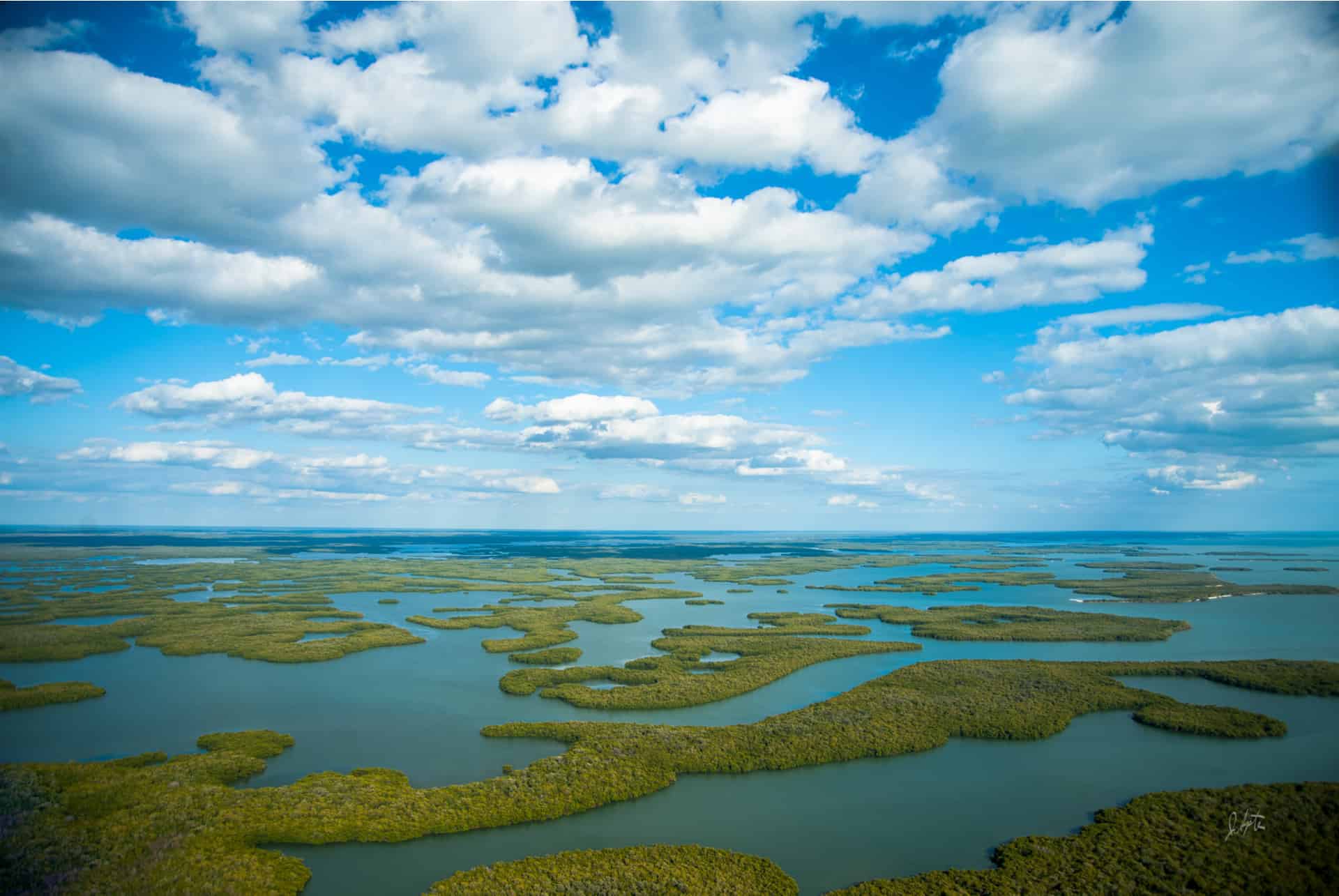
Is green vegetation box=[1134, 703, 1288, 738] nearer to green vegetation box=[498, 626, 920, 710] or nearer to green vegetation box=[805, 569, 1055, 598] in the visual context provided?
green vegetation box=[498, 626, 920, 710]

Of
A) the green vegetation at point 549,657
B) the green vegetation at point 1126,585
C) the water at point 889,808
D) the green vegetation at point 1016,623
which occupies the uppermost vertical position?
the green vegetation at point 1126,585

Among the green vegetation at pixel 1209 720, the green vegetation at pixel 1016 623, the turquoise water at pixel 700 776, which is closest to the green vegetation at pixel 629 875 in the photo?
the turquoise water at pixel 700 776

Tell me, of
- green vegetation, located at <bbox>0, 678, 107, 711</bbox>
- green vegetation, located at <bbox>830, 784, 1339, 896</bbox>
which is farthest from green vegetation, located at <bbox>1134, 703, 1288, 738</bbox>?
green vegetation, located at <bbox>0, 678, 107, 711</bbox>

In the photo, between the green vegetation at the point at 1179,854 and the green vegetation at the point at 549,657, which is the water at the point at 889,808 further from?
the green vegetation at the point at 549,657

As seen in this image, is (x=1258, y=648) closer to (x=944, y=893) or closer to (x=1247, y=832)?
(x=1247, y=832)

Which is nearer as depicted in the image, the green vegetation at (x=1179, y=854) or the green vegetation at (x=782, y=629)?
the green vegetation at (x=1179, y=854)

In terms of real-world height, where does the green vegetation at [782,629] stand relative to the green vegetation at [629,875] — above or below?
above
